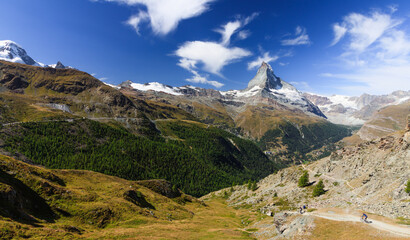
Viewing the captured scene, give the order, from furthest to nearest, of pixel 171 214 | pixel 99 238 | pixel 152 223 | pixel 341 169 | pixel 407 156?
1. pixel 341 169
2. pixel 171 214
3. pixel 407 156
4. pixel 152 223
5. pixel 99 238

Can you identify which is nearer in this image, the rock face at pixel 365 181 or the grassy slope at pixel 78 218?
the grassy slope at pixel 78 218

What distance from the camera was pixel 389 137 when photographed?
7869cm

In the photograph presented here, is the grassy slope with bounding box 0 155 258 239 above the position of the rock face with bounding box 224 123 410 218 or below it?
below

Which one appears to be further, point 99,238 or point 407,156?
point 407,156

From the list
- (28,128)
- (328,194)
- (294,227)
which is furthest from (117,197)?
(28,128)

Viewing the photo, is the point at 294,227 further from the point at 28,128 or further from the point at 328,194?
the point at 28,128

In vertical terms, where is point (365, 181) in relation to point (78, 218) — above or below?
above

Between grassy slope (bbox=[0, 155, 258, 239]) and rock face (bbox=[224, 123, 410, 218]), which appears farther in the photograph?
rock face (bbox=[224, 123, 410, 218])

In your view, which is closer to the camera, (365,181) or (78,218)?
(78,218)

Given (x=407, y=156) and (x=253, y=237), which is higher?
(x=407, y=156)

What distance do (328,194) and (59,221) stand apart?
89534 millimetres

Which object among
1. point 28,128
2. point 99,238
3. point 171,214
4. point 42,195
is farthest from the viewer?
point 28,128

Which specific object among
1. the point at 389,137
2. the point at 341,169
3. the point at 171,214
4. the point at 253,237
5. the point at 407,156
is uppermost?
the point at 389,137

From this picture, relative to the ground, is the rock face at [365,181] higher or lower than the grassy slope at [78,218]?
higher
